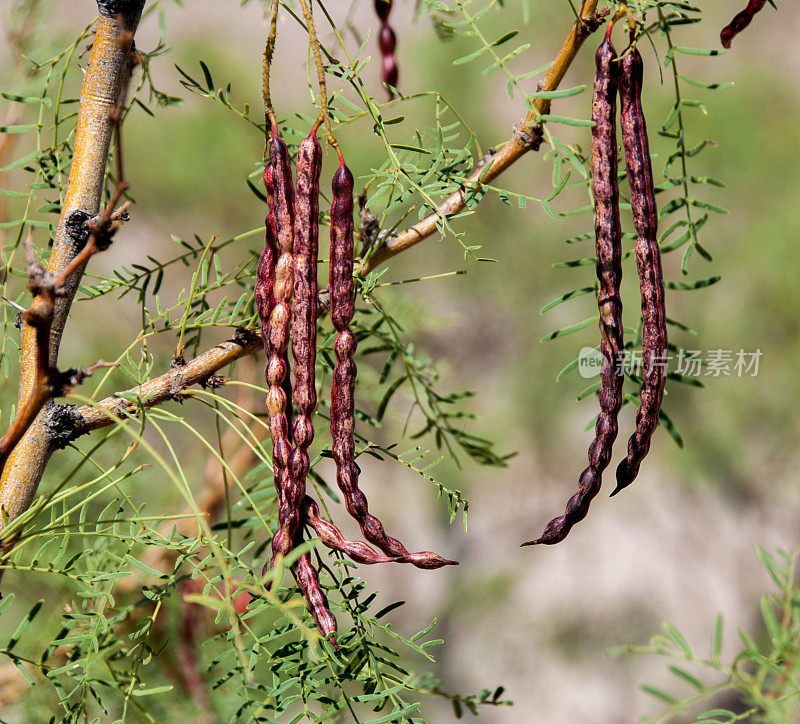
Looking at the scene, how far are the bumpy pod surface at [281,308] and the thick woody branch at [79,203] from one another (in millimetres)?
49

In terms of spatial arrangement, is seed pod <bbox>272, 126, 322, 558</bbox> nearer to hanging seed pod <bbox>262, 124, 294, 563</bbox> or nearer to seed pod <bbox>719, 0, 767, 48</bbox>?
hanging seed pod <bbox>262, 124, 294, 563</bbox>

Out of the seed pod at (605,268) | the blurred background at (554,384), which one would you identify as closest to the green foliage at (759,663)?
the seed pod at (605,268)

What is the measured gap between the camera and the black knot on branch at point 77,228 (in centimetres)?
20

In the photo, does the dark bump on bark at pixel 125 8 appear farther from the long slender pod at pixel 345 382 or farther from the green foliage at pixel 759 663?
the green foliage at pixel 759 663

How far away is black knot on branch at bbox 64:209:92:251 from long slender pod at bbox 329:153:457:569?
70 millimetres

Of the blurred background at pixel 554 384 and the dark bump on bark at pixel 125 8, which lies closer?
the dark bump on bark at pixel 125 8

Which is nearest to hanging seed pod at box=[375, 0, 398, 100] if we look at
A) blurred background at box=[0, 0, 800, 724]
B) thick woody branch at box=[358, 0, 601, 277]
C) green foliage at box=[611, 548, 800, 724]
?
thick woody branch at box=[358, 0, 601, 277]

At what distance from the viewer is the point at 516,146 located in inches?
8.0

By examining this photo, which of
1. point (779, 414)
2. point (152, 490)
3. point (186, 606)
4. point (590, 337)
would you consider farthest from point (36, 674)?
point (779, 414)

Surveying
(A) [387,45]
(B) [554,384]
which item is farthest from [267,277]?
(B) [554,384]

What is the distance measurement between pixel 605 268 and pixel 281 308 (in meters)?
0.09

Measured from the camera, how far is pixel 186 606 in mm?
402

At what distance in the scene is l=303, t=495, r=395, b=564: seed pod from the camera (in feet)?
0.63

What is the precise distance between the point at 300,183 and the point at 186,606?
294 mm
